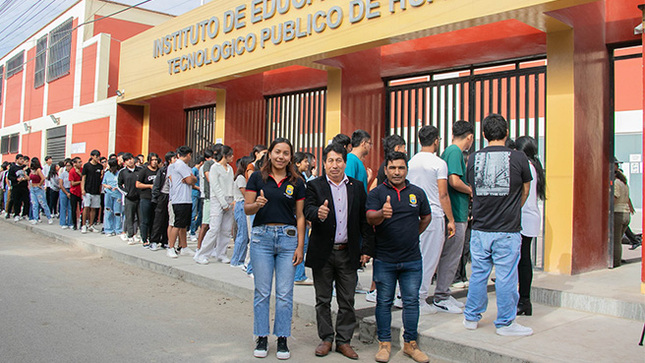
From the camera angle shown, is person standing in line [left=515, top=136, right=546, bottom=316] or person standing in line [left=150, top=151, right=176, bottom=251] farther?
person standing in line [left=150, top=151, right=176, bottom=251]

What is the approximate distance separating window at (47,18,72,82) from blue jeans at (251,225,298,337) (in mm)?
18001

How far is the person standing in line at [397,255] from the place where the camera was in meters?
4.33

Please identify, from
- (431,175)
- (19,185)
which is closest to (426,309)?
(431,175)

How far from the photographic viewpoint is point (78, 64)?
1852cm

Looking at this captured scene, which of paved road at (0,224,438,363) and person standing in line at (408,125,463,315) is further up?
person standing in line at (408,125,463,315)

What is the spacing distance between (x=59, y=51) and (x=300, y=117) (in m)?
13.7

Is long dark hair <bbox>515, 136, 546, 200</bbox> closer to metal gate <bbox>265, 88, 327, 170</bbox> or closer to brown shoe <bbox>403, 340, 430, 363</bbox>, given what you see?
brown shoe <bbox>403, 340, 430, 363</bbox>

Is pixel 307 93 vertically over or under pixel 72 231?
over

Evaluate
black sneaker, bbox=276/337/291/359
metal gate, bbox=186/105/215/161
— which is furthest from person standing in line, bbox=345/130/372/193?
metal gate, bbox=186/105/215/161

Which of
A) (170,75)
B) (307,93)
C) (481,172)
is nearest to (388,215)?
(481,172)

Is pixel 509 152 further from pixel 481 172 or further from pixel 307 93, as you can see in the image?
pixel 307 93

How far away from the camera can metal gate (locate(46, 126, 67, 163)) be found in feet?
63.2

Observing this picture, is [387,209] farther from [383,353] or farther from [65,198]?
[65,198]

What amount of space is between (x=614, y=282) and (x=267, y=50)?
23.1 ft
